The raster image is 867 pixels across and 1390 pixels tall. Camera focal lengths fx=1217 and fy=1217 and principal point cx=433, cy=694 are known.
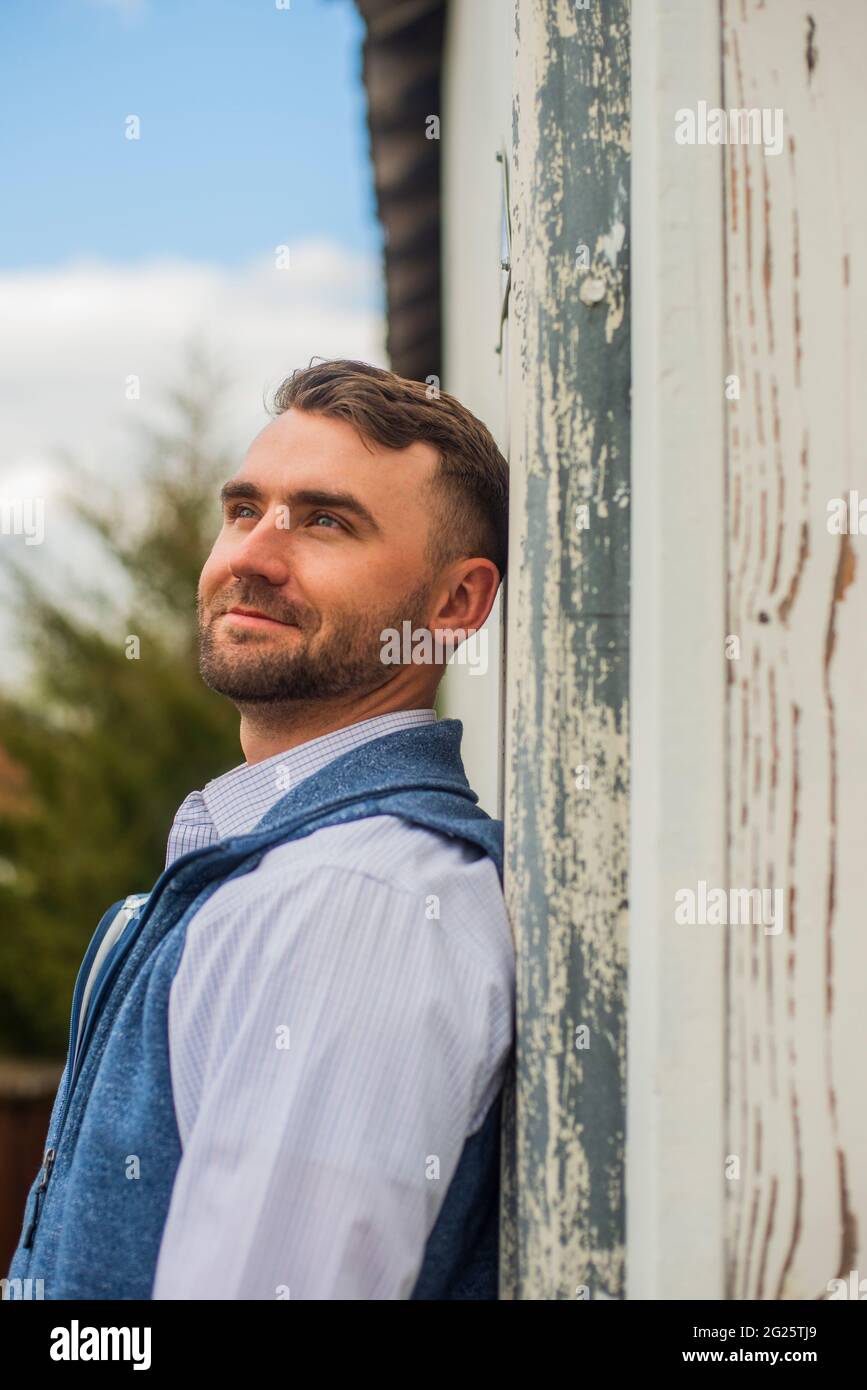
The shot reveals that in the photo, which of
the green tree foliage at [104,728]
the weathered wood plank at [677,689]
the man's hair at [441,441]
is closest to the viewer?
the weathered wood plank at [677,689]

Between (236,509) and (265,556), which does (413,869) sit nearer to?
(265,556)

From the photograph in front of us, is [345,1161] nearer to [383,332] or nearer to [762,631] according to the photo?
[762,631]

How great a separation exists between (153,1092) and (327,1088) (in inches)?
8.5

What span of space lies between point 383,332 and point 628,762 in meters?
5.47

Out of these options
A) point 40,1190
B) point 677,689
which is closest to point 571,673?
point 677,689

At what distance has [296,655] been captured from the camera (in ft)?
4.78

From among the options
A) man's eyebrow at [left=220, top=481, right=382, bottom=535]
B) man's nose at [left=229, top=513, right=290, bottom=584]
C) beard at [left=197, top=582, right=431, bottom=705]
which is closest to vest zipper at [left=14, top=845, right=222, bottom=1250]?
beard at [left=197, top=582, right=431, bottom=705]

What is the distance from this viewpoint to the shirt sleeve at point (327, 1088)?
950 millimetres

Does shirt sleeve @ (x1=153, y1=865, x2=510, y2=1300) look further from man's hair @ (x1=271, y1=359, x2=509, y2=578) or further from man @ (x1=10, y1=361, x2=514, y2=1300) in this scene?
man's hair @ (x1=271, y1=359, x2=509, y2=578)

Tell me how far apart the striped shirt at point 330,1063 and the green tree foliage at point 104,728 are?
7.18 metres

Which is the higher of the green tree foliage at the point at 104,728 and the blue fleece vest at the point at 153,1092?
the green tree foliage at the point at 104,728

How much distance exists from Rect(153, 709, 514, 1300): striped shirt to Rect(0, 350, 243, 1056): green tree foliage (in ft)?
23.6

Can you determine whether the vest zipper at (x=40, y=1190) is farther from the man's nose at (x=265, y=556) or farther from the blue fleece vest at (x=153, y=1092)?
the man's nose at (x=265, y=556)

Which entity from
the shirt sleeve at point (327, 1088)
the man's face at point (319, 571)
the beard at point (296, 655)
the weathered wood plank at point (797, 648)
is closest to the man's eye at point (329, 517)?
the man's face at point (319, 571)
